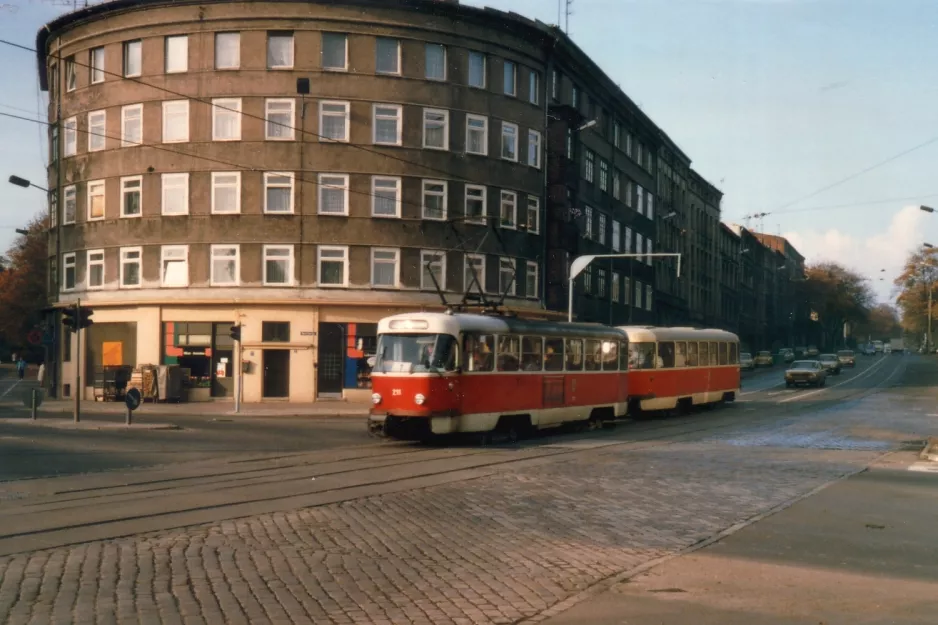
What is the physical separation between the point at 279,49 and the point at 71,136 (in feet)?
34.0

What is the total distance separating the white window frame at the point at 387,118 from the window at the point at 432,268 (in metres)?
4.67

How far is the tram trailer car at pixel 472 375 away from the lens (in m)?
21.1

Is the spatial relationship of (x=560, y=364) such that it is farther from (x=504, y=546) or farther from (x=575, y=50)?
(x=575, y=50)

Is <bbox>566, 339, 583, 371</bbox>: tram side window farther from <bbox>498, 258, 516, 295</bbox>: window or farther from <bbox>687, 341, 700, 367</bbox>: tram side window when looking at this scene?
<bbox>498, 258, 516, 295</bbox>: window

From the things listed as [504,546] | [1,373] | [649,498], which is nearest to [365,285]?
[649,498]

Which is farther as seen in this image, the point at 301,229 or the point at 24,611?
the point at 301,229

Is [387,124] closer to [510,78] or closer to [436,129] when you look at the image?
[436,129]

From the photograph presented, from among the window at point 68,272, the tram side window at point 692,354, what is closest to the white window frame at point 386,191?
the tram side window at point 692,354

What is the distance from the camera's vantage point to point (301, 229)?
130 feet

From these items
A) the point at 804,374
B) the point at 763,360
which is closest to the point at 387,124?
the point at 804,374

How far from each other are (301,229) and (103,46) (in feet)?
38.4

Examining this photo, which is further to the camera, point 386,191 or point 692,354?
point 386,191

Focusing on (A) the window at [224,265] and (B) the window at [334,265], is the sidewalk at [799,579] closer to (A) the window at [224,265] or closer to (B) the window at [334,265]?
(B) the window at [334,265]

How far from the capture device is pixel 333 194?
39.9m
